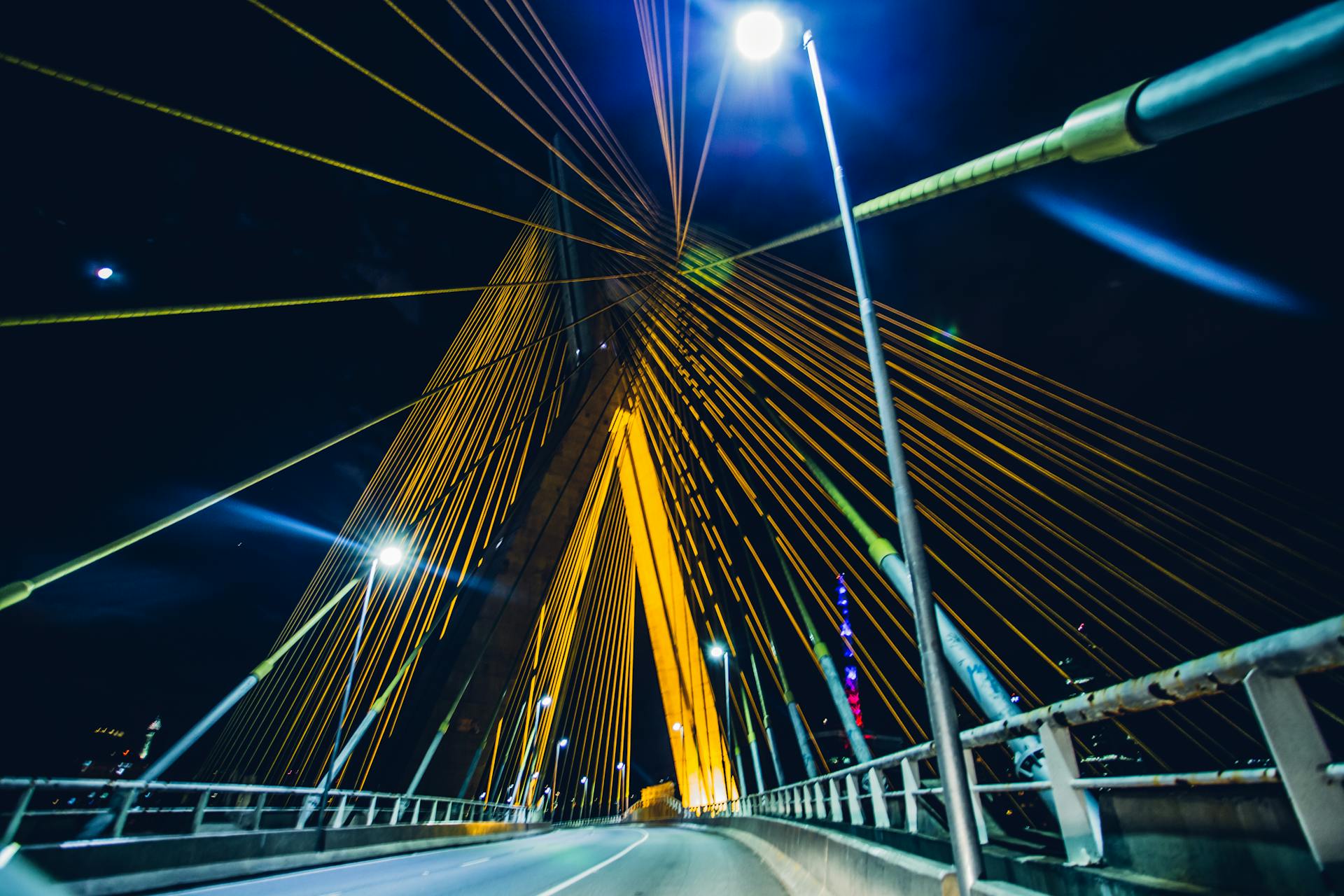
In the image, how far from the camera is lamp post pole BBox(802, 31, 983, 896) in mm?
3273

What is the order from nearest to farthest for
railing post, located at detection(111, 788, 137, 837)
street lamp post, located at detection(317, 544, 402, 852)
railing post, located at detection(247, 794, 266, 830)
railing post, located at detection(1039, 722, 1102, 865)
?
1. railing post, located at detection(1039, 722, 1102, 865)
2. railing post, located at detection(111, 788, 137, 837)
3. railing post, located at detection(247, 794, 266, 830)
4. street lamp post, located at detection(317, 544, 402, 852)

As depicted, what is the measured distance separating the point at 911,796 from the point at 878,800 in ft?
2.78

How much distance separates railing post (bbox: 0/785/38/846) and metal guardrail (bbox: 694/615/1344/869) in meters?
9.52

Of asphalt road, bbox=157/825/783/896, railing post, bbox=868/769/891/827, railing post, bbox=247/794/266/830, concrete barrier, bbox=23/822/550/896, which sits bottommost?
asphalt road, bbox=157/825/783/896

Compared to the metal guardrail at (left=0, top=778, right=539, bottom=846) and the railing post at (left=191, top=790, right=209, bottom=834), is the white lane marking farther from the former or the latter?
the railing post at (left=191, top=790, right=209, bottom=834)

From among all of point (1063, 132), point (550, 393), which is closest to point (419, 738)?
point (550, 393)

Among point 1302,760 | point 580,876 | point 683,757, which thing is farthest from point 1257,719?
point 683,757

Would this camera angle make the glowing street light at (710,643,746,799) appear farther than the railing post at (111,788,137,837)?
Yes

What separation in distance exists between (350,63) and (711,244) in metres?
11.7

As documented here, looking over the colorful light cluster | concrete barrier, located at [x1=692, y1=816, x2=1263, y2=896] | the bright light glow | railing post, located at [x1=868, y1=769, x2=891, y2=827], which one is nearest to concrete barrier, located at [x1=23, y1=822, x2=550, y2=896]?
concrete barrier, located at [x1=692, y1=816, x2=1263, y2=896]

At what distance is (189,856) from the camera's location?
835 centimetres

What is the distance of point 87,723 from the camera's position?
59312 millimetres

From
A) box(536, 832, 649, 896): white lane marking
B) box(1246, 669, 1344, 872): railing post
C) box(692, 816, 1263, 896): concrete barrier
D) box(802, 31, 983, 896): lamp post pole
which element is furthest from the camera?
box(536, 832, 649, 896): white lane marking

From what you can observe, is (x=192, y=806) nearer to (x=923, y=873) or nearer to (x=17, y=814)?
(x=17, y=814)
